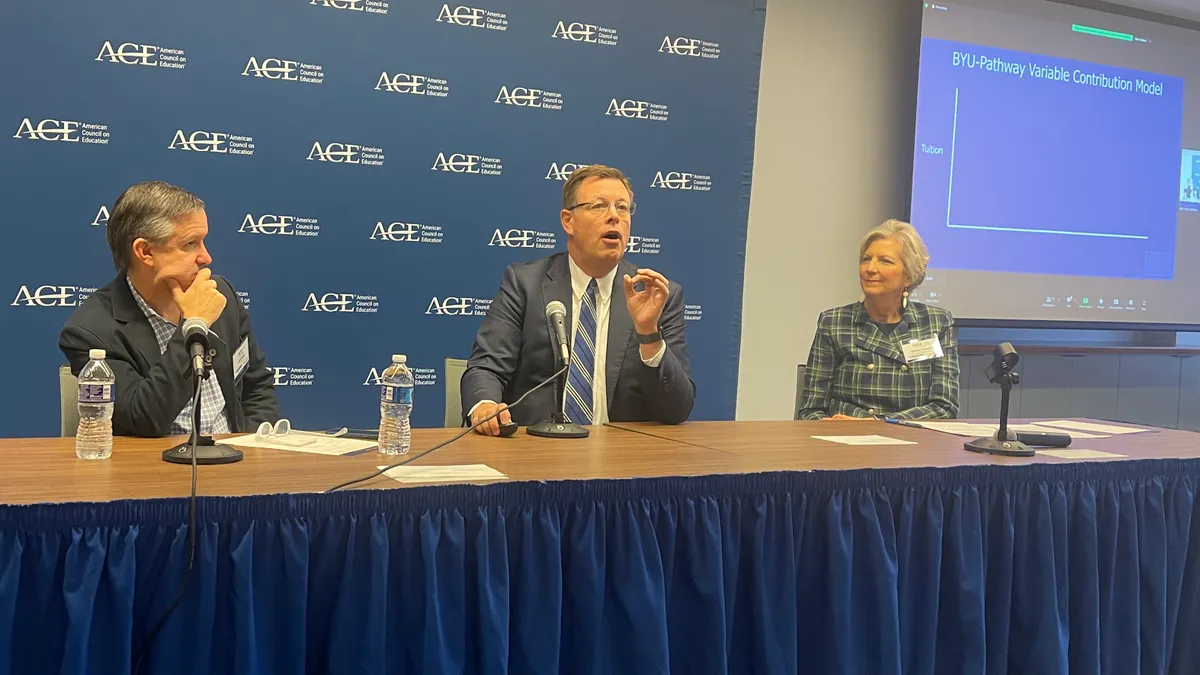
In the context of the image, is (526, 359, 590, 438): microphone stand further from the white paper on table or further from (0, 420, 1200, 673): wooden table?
the white paper on table

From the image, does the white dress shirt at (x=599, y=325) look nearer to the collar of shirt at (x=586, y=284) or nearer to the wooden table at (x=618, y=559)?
the collar of shirt at (x=586, y=284)

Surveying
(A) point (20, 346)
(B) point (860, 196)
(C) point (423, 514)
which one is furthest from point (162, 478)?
(B) point (860, 196)

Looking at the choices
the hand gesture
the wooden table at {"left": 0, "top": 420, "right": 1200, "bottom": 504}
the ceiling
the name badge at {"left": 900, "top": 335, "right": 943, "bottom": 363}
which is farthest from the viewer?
the ceiling

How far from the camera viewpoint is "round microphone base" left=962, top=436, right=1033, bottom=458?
208 centimetres

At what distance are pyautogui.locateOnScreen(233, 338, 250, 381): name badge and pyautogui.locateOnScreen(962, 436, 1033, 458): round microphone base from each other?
1.77 metres

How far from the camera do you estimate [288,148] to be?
3449 mm

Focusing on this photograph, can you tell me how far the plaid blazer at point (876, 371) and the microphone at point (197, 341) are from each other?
209 cm

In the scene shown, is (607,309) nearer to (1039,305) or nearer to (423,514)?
(423,514)

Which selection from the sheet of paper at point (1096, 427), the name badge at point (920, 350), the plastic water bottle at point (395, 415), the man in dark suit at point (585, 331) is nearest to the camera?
the plastic water bottle at point (395, 415)

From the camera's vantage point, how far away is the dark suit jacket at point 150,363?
189cm

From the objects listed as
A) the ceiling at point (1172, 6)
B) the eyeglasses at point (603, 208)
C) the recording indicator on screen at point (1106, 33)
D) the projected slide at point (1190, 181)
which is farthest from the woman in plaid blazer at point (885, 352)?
the ceiling at point (1172, 6)

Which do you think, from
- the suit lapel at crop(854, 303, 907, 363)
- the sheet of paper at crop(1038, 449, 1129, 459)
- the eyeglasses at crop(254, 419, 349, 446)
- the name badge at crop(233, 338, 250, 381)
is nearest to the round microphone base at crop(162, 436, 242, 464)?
the eyeglasses at crop(254, 419, 349, 446)

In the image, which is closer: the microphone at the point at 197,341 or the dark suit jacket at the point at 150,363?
the microphone at the point at 197,341

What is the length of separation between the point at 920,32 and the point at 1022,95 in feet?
2.28
